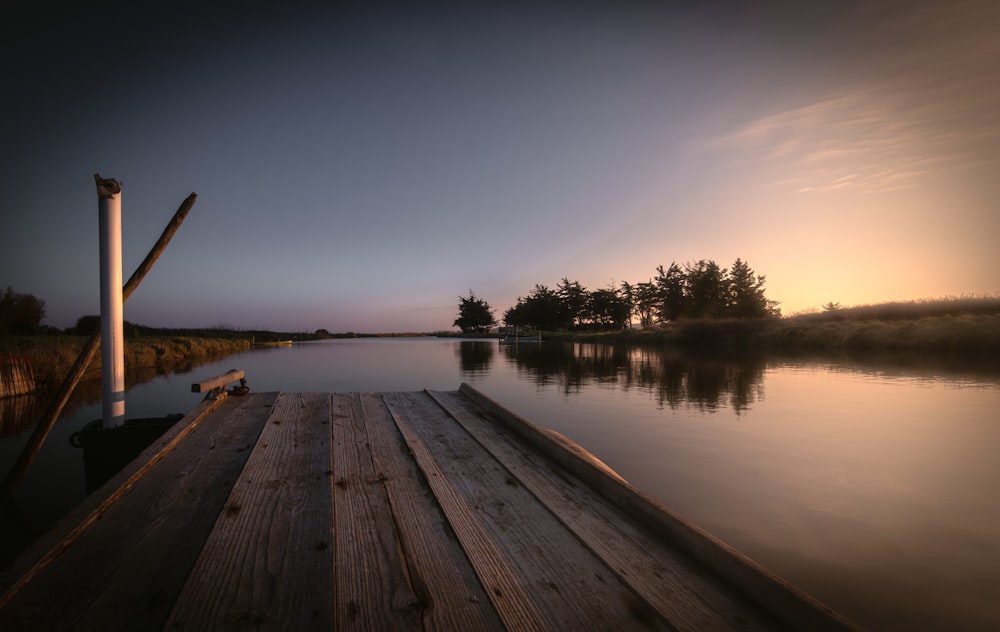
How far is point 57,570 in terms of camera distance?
1.67 m

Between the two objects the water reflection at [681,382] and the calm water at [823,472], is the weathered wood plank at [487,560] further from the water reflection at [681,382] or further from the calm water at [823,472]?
the water reflection at [681,382]

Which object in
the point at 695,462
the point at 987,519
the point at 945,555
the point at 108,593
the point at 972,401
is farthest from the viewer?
the point at 972,401

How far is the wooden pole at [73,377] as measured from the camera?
14.1 feet

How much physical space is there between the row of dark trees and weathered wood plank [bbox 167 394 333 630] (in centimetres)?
5040

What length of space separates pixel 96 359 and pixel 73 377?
15.2 m

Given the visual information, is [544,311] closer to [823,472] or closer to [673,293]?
[673,293]

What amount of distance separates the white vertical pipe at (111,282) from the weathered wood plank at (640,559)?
3643 mm

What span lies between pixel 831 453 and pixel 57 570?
7263 millimetres

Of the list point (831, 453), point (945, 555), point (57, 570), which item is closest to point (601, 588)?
point (57, 570)

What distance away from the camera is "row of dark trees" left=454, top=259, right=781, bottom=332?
163 ft

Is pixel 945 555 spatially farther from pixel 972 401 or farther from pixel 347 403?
pixel 972 401

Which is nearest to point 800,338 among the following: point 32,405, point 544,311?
point 32,405

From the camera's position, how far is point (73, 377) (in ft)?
14.3

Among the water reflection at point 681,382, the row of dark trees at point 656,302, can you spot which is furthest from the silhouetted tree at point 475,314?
the water reflection at point 681,382
